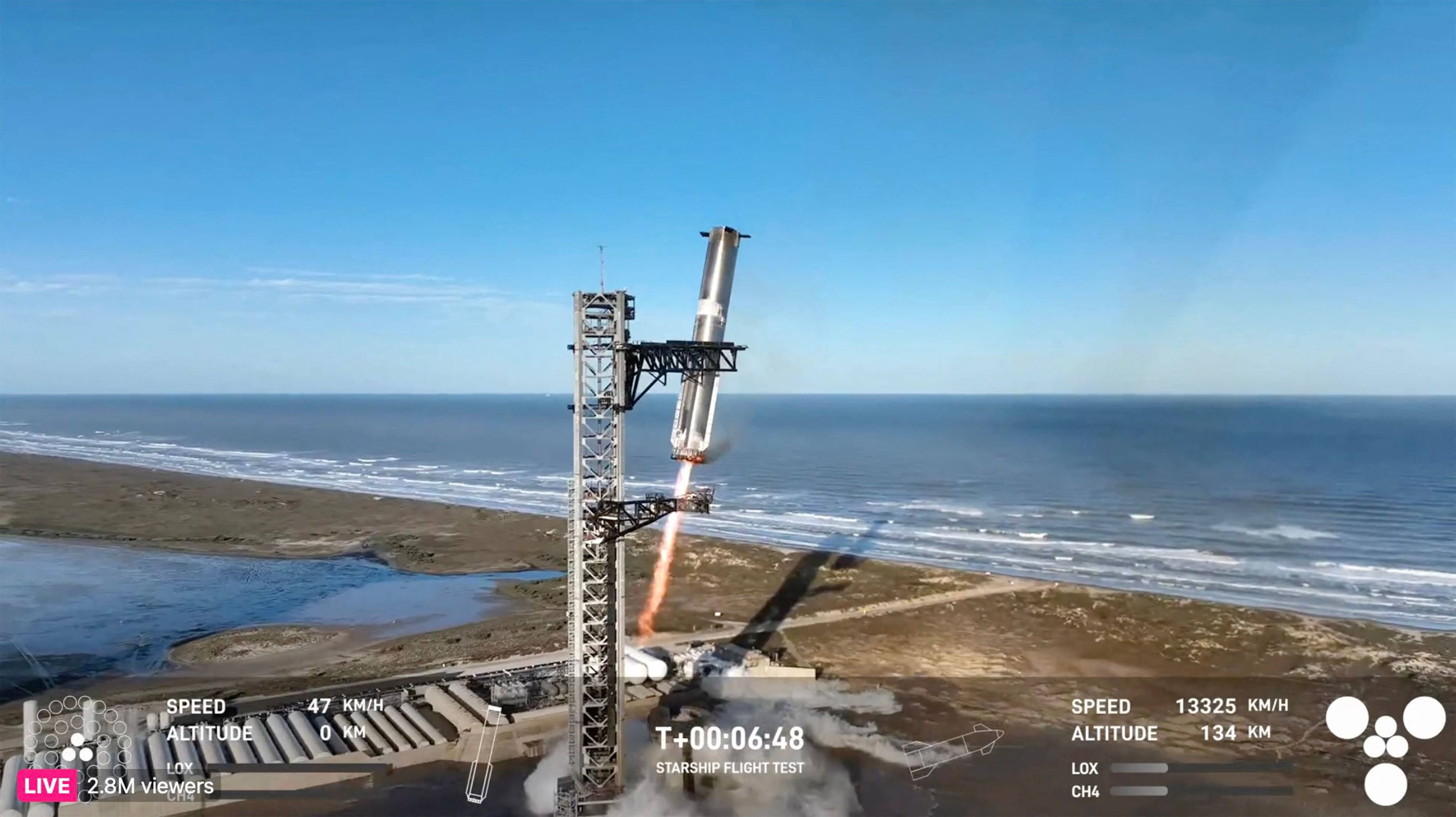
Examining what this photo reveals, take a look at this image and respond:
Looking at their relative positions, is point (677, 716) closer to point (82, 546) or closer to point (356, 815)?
point (356, 815)

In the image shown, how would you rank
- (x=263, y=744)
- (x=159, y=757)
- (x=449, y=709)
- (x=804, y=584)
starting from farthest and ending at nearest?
(x=804, y=584), (x=449, y=709), (x=263, y=744), (x=159, y=757)

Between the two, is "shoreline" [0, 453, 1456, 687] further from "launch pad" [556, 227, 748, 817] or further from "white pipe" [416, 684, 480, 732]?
"launch pad" [556, 227, 748, 817]

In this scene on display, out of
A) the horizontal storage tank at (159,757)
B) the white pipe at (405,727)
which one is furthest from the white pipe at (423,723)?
the horizontal storage tank at (159,757)

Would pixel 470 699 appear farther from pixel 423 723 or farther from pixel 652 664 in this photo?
pixel 652 664

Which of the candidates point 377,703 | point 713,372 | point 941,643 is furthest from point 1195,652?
point 377,703

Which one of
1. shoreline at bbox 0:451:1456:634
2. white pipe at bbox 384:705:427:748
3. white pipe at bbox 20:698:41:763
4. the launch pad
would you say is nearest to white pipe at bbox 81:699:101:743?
white pipe at bbox 20:698:41:763
